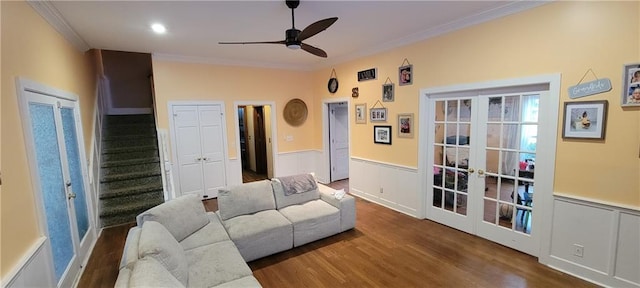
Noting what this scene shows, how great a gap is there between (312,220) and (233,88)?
130 inches

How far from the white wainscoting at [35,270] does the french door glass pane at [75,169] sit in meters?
1.02

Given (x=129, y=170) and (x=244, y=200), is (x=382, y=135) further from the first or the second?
(x=129, y=170)

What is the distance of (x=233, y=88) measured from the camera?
17.4 ft

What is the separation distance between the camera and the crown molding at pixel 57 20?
2.39 metres

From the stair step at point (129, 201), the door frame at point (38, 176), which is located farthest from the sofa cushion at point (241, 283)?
the stair step at point (129, 201)

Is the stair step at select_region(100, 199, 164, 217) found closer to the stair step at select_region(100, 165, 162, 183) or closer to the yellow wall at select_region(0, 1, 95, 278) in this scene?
the stair step at select_region(100, 165, 162, 183)

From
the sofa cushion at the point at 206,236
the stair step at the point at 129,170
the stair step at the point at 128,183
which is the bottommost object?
→ the sofa cushion at the point at 206,236

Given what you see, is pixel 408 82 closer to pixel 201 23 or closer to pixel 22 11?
pixel 201 23

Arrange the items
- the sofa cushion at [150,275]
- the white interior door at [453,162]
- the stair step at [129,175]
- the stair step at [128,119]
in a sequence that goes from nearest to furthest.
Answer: the sofa cushion at [150,275], the white interior door at [453,162], the stair step at [129,175], the stair step at [128,119]

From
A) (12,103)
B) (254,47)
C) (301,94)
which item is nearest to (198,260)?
(12,103)

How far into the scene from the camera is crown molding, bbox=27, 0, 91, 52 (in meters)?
2.39

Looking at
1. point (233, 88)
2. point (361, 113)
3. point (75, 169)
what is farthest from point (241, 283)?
point (233, 88)

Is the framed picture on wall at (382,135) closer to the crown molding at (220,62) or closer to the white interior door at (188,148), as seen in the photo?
the crown molding at (220,62)

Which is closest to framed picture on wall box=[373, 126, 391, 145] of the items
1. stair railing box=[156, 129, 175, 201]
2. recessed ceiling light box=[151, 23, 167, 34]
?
stair railing box=[156, 129, 175, 201]
